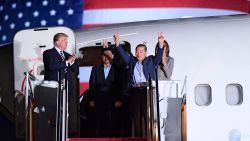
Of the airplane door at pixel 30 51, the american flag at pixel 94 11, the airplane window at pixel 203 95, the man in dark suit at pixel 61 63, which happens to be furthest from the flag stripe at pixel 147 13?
the airplane window at pixel 203 95

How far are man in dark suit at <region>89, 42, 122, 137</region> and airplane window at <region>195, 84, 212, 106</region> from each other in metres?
1.29

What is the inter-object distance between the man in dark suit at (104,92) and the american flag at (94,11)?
2.41 ft

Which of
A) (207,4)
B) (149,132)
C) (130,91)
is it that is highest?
(207,4)

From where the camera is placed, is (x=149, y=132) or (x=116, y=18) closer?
(x=149, y=132)

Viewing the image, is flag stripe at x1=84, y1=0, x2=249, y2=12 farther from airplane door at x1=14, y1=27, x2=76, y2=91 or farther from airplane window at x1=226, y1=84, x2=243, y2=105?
airplane window at x1=226, y1=84, x2=243, y2=105

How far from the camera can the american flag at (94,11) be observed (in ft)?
33.1

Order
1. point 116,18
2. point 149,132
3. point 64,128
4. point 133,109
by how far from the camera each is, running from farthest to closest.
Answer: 1. point 116,18
2. point 133,109
3. point 149,132
4. point 64,128

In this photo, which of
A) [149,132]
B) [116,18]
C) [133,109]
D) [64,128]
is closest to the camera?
[64,128]

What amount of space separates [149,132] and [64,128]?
138 centimetres

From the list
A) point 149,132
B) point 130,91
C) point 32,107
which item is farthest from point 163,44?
point 32,107

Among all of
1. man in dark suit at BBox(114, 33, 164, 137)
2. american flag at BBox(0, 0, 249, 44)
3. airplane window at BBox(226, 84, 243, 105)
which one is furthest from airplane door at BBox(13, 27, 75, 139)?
airplane window at BBox(226, 84, 243, 105)

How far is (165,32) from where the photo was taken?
988 cm

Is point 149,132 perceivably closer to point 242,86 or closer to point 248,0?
point 242,86

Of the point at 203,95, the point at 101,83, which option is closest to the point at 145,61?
the point at 101,83
